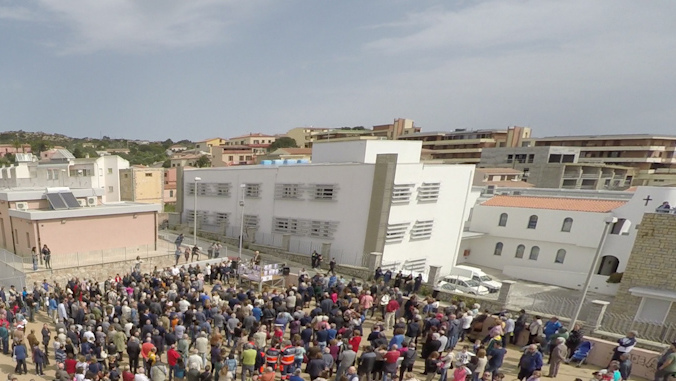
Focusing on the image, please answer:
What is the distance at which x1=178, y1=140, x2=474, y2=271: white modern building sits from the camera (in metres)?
23.4

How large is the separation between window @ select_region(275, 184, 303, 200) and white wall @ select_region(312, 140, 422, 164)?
13.5 ft

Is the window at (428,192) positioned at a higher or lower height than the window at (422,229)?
higher

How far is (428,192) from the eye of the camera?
25.0 metres

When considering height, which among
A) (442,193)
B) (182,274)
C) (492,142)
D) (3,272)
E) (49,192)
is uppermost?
(492,142)

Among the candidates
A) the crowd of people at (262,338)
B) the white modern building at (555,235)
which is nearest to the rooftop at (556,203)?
the white modern building at (555,235)

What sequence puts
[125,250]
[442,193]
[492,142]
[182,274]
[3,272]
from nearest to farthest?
[182,274] → [3,272] → [125,250] → [442,193] → [492,142]

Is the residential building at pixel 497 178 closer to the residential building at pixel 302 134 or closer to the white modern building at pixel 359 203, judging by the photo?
the white modern building at pixel 359 203

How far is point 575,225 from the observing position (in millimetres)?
28641

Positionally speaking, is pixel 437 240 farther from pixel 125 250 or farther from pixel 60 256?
pixel 60 256

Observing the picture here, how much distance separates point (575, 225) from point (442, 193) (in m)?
11.7

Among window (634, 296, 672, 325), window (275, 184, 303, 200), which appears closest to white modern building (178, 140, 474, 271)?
window (275, 184, 303, 200)

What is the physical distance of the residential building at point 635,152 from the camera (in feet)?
205

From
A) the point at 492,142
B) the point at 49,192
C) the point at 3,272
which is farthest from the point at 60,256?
the point at 492,142

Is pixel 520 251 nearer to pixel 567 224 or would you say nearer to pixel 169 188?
pixel 567 224
